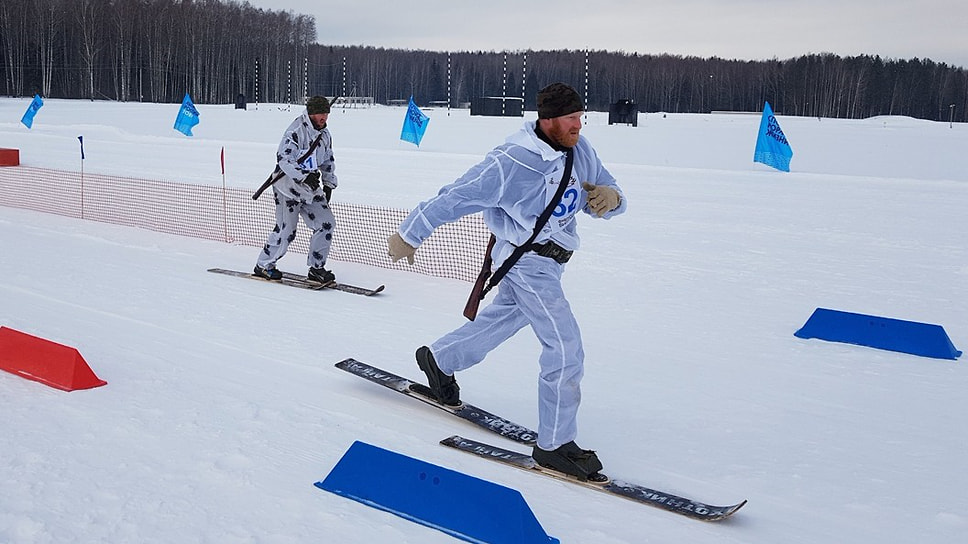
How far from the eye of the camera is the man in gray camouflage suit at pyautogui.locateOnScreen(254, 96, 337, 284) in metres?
7.96

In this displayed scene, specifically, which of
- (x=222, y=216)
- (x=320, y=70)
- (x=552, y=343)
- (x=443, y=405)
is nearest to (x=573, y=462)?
(x=552, y=343)

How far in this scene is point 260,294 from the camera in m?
7.86

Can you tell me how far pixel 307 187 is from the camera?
26.5 ft

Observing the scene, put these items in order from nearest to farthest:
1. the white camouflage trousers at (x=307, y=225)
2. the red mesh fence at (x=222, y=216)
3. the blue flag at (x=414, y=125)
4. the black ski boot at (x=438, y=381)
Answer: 1. the black ski boot at (x=438, y=381)
2. the white camouflage trousers at (x=307, y=225)
3. the red mesh fence at (x=222, y=216)
4. the blue flag at (x=414, y=125)

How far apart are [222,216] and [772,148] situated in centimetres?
1418

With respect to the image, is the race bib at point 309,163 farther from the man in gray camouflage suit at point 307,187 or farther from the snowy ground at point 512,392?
the snowy ground at point 512,392

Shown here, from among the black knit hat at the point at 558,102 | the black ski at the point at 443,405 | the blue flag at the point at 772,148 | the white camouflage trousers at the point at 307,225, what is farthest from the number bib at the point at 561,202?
the blue flag at the point at 772,148

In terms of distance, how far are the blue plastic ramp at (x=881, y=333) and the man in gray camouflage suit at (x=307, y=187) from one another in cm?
432

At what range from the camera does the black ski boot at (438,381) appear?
15.7 feet

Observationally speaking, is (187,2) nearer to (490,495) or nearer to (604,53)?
(604,53)

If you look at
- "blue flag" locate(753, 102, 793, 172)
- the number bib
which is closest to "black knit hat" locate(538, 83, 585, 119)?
the number bib

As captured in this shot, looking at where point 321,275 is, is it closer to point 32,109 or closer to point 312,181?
point 312,181

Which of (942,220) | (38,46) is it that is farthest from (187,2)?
(942,220)

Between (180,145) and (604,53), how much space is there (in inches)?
3557
